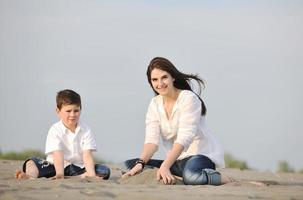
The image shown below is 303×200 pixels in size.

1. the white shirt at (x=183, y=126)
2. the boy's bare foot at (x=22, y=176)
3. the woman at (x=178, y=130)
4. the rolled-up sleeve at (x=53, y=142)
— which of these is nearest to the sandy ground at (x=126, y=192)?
the woman at (x=178, y=130)

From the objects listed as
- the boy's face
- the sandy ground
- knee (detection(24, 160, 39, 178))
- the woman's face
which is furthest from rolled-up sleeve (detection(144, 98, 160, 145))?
the sandy ground

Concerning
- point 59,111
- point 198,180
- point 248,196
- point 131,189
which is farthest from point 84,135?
point 248,196

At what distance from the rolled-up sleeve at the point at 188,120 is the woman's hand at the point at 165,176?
1.03ft

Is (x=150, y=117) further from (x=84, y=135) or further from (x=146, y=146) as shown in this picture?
(x=84, y=135)

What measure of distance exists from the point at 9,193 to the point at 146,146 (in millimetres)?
2317

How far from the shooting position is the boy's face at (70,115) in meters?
7.18

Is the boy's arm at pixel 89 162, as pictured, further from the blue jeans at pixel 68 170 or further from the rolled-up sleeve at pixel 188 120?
the rolled-up sleeve at pixel 188 120

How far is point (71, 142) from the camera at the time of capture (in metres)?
7.26

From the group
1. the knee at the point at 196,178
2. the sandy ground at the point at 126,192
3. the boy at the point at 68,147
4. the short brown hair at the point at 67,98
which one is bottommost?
the sandy ground at the point at 126,192

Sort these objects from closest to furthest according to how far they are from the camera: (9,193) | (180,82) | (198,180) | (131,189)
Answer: (9,193)
(131,189)
(198,180)
(180,82)

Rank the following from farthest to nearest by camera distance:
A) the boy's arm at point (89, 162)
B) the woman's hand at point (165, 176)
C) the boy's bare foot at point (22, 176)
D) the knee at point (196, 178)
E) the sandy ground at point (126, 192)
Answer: the boy's arm at point (89, 162) < the boy's bare foot at point (22, 176) < the knee at point (196, 178) < the woman's hand at point (165, 176) < the sandy ground at point (126, 192)

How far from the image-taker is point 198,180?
655 centimetres

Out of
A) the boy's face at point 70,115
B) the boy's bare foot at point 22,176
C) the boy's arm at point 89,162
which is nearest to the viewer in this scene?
the boy's bare foot at point 22,176

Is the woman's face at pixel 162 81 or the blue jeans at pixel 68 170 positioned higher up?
the woman's face at pixel 162 81
